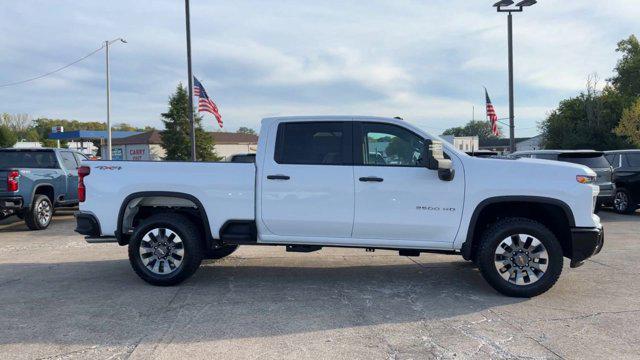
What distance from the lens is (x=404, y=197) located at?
18.6 feet

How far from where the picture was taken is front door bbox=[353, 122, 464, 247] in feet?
18.5

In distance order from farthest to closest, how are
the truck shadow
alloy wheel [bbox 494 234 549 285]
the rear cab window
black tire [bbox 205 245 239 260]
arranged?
1. black tire [bbox 205 245 239 260]
2. the rear cab window
3. alloy wheel [bbox 494 234 549 285]
4. the truck shadow

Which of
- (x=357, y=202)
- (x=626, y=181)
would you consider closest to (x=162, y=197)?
(x=357, y=202)

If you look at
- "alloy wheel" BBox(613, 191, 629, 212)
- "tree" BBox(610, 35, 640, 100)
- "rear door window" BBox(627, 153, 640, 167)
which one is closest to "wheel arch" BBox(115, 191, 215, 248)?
"alloy wheel" BBox(613, 191, 629, 212)

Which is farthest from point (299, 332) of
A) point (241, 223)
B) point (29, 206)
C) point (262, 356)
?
point (29, 206)

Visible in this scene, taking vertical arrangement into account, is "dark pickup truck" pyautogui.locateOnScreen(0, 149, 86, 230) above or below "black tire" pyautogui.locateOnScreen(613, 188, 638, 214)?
above

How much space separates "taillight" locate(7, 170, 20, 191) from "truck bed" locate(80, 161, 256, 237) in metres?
5.83

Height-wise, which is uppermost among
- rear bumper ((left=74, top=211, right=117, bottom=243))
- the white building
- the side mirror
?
the white building

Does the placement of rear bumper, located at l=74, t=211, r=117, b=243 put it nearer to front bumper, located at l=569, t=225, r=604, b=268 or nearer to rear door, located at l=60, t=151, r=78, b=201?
front bumper, located at l=569, t=225, r=604, b=268

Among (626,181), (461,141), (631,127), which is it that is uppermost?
(461,141)

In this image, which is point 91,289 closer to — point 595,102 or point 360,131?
point 360,131

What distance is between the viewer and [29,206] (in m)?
11.2

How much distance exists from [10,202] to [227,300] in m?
7.73

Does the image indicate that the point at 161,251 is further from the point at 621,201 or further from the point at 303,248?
the point at 621,201
